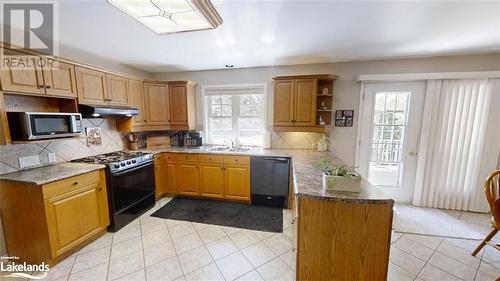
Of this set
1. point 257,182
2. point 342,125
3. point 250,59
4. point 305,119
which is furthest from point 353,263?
point 250,59

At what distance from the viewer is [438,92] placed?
2926mm

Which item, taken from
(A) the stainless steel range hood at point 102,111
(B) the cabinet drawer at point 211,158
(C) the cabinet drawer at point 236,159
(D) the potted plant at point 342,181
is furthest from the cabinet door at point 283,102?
(A) the stainless steel range hood at point 102,111

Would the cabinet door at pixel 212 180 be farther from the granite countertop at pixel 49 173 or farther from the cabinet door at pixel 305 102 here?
the cabinet door at pixel 305 102

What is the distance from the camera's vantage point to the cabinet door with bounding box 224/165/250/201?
3.16 m

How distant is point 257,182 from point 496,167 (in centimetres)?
352

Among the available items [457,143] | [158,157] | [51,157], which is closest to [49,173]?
[51,157]

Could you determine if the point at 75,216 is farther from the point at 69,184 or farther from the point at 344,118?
the point at 344,118

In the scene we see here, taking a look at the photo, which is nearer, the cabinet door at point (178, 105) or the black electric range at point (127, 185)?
the black electric range at point (127, 185)

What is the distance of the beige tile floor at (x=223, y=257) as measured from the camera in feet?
5.99

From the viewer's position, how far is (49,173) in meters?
2.00

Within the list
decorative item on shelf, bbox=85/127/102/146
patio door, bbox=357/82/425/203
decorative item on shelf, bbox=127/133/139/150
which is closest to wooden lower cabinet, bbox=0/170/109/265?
decorative item on shelf, bbox=85/127/102/146

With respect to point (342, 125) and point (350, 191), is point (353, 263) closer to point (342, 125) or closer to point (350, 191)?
point (350, 191)

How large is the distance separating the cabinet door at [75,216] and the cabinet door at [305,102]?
2950 mm

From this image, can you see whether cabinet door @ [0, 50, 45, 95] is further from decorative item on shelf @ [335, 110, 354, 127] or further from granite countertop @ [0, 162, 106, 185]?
decorative item on shelf @ [335, 110, 354, 127]
